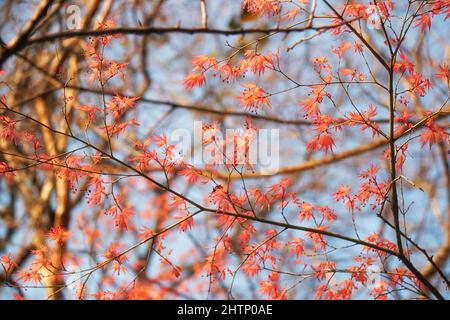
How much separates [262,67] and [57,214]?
3973 millimetres

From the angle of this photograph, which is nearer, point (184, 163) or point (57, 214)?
point (184, 163)

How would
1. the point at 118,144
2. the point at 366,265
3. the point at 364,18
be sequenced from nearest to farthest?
the point at 364,18 → the point at 366,265 → the point at 118,144

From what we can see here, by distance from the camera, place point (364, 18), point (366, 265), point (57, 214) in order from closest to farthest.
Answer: point (364, 18)
point (366, 265)
point (57, 214)

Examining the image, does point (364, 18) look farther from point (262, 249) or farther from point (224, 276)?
point (224, 276)

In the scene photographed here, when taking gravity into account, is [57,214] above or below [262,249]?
above

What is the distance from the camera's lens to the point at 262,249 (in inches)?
134

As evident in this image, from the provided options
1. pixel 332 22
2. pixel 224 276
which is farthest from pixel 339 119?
pixel 224 276

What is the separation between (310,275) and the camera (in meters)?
3.22

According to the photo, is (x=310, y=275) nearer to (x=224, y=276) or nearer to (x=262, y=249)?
(x=262, y=249)

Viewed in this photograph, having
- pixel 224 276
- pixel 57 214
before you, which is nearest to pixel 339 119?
pixel 224 276

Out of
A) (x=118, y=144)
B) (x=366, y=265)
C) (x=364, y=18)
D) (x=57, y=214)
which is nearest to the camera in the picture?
(x=364, y=18)

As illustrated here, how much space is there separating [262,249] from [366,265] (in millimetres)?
679
